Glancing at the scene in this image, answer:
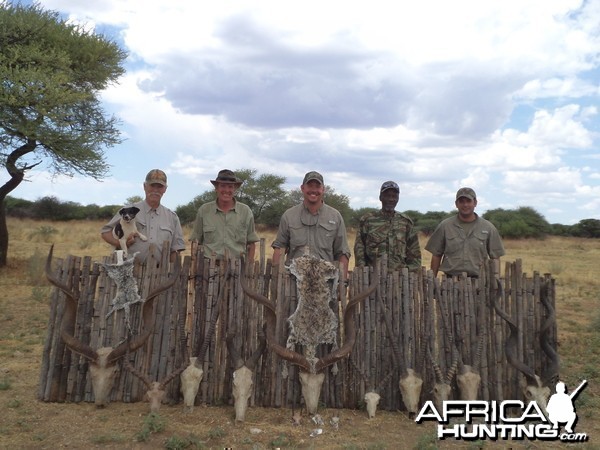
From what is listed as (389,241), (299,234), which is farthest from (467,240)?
(299,234)

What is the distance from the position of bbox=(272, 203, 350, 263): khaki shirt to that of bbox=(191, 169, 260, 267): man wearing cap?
43 cm

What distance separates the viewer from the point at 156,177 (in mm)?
5844

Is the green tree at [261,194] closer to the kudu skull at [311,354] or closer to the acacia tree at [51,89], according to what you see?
the acacia tree at [51,89]

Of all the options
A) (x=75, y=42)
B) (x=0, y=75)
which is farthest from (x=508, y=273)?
(x=75, y=42)

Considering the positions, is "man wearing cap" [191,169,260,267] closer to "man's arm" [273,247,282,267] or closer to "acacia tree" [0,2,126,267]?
"man's arm" [273,247,282,267]

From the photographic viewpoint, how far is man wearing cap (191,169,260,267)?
239 inches

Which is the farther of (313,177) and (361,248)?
(361,248)

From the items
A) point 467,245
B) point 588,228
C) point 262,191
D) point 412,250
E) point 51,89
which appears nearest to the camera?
point 467,245

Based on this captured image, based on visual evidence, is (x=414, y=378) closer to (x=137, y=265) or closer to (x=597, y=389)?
(x=597, y=389)

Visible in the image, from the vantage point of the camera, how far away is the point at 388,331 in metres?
5.53

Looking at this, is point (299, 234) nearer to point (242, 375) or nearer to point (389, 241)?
point (389, 241)

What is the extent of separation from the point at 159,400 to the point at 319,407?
151cm

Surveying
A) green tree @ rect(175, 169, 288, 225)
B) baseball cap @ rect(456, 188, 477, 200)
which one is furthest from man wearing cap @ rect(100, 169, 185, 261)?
green tree @ rect(175, 169, 288, 225)

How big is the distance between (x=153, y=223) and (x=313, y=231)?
1.66 meters
